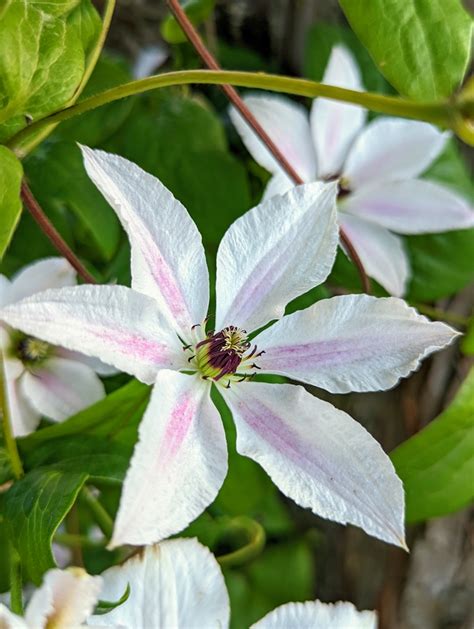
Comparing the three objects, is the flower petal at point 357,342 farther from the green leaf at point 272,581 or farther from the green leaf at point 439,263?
the green leaf at point 272,581

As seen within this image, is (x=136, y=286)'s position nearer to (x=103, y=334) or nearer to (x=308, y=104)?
(x=103, y=334)

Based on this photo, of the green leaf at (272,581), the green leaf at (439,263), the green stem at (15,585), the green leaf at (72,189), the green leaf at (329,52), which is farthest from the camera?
the green leaf at (272,581)

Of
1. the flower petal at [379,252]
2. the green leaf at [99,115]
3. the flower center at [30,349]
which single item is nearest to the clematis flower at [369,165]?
the flower petal at [379,252]

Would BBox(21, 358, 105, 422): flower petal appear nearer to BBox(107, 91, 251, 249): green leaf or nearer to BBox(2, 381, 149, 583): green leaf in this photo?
BBox(2, 381, 149, 583): green leaf

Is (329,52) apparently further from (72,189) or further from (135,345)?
(135,345)

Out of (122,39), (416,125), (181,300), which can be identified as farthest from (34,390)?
(122,39)

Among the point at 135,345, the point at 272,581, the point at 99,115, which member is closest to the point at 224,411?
the point at 135,345


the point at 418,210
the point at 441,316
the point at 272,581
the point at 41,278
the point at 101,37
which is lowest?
the point at 272,581
